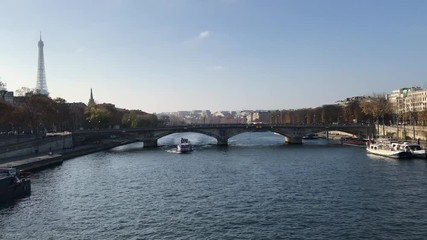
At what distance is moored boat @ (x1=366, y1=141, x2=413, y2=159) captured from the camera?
59.2 meters

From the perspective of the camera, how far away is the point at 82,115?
11956 cm

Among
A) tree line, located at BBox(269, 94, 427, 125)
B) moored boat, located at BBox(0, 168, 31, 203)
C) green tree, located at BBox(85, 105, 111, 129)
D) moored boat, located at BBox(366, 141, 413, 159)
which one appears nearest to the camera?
moored boat, located at BBox(0, 168, 31, 203)

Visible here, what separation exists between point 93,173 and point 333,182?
25562 millimetres

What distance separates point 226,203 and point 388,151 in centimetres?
3758

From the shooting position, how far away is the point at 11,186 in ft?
115

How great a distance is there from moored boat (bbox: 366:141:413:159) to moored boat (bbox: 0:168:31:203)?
4478 centimetres

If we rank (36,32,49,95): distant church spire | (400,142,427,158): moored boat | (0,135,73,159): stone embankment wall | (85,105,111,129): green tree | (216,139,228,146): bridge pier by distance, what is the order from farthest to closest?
(36,32,49,95): distant church spire < (85,105,111,129): green tree < (216,139,228,146): bridge pier < (400,142,427,158): moored boat < (0,135,73,159): stone embankment wall

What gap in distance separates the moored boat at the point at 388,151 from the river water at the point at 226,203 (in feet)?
18.2

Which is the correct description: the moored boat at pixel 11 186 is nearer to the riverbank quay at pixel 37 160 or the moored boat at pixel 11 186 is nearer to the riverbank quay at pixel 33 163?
the riverbank quay at pixel 33 163

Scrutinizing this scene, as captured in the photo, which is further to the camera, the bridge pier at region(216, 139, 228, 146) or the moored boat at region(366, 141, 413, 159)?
the bridge pier at region(216, 139, 228, 146)

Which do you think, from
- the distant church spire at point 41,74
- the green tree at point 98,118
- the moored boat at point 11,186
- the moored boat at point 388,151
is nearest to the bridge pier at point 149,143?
the green tree at point 98,118

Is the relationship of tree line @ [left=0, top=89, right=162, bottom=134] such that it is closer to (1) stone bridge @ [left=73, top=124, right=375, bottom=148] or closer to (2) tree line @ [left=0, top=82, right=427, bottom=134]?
(2) tree line @ [left=0, top=82, right=427, bottom=134]

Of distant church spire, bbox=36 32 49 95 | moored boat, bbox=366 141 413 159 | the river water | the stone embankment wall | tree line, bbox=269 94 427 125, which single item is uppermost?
distant church spire, bbox=36 32 49 95

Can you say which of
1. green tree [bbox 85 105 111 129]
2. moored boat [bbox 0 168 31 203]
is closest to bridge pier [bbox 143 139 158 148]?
green tree [bbox 85 105 111 129]
